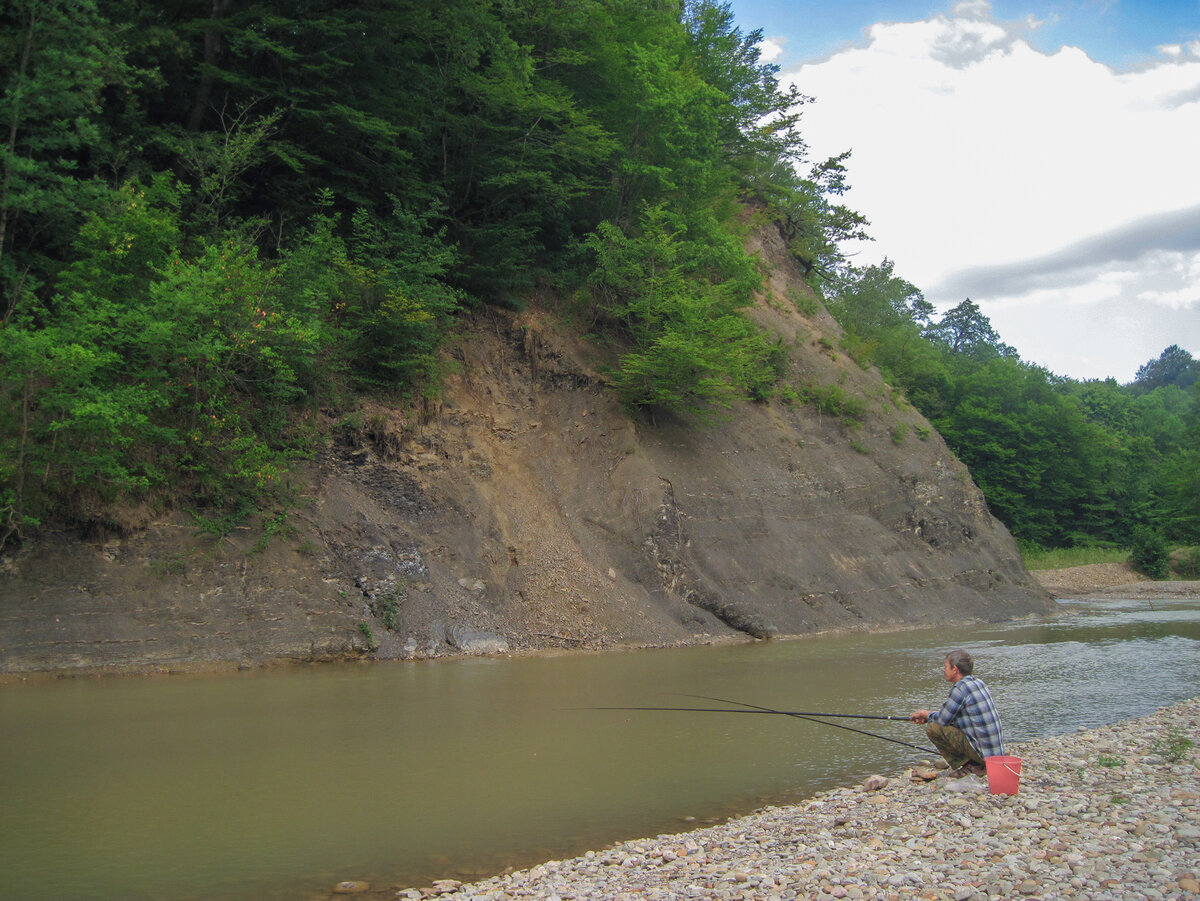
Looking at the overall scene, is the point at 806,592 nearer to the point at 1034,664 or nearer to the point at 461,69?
the point at 1034,664

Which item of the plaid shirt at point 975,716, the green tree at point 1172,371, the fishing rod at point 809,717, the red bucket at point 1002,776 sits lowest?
the fishing rod at point 809,717

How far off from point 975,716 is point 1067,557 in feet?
150

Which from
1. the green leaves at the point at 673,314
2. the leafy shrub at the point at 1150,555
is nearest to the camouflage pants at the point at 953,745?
the green leaves at the point at 673,314

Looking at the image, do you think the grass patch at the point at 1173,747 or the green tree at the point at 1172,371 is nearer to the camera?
the grass patch at the point at 1173,747

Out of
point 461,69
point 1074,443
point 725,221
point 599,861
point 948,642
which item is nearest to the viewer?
point 599,861

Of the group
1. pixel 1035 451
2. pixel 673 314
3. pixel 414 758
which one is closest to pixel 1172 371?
pixel 1035 451

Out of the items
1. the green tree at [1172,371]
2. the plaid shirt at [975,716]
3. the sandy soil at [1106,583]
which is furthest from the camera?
the green tree at [1172,371]

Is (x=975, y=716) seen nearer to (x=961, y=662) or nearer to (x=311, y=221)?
(x=961, y=662)

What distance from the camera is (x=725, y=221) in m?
30.6

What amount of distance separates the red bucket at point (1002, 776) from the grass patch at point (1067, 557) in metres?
42.6

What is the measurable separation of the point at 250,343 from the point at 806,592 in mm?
15318

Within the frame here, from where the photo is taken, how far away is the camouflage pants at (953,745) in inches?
312

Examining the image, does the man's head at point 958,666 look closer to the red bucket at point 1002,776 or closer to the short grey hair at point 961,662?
the short grey hair at point 961,662

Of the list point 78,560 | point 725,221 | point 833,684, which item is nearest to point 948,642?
point 833,684
